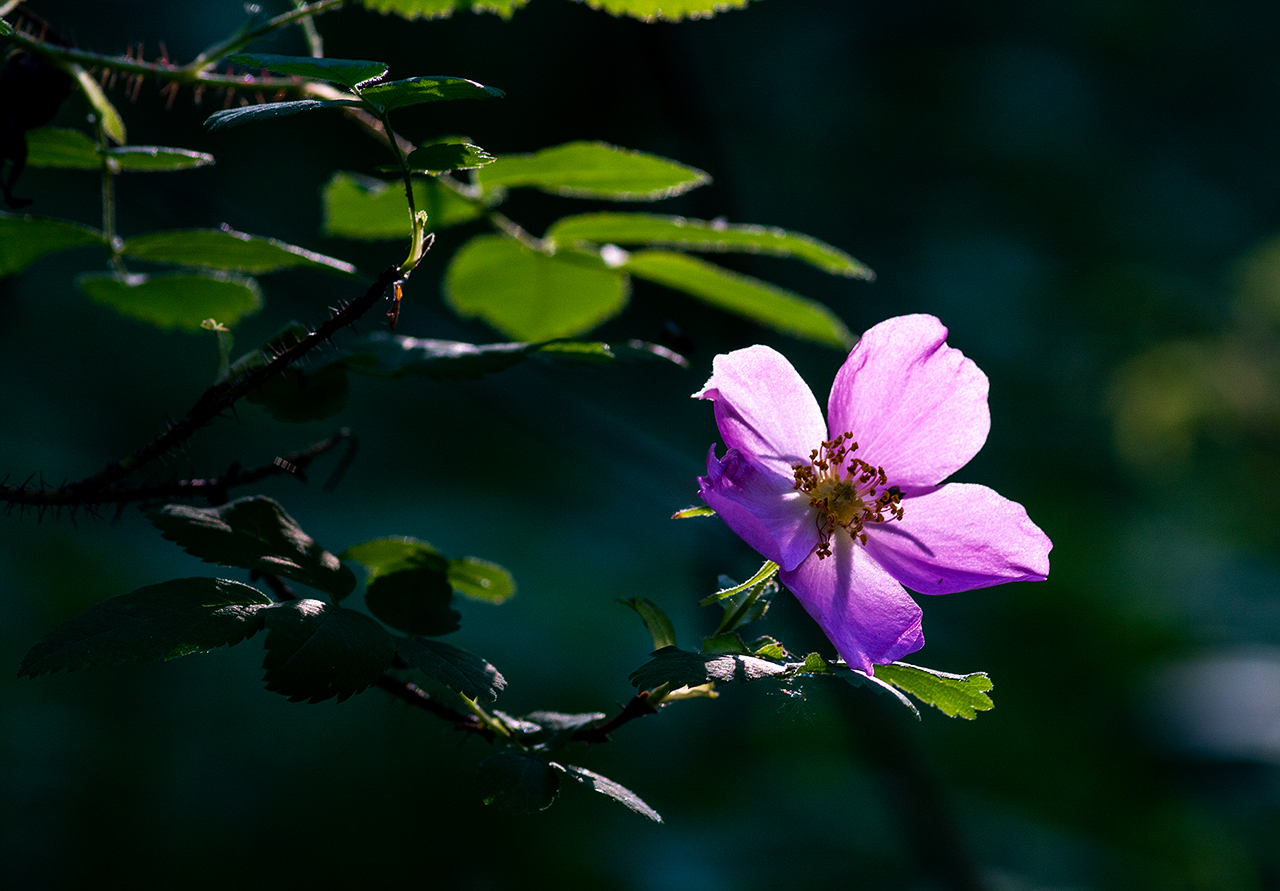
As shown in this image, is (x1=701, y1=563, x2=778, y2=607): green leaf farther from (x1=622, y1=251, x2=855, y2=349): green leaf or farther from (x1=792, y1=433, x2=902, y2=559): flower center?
(x1=622, y1=251, x2=855, y2=349): green leaf

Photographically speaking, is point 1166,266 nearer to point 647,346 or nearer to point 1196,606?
point 1196,606

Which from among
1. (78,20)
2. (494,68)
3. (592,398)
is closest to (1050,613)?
(592,398)

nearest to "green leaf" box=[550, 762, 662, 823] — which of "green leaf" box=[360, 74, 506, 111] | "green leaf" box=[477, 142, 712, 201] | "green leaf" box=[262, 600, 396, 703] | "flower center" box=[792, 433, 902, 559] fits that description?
"green leaf" box=[262, 600, 396, 703]

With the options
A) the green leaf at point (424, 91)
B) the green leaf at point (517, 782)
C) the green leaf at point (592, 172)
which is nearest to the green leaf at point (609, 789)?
the green leaf at point (517, 782)

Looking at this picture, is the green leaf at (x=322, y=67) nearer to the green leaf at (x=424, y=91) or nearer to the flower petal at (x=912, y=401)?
the green leaf at (x=424, y=91)

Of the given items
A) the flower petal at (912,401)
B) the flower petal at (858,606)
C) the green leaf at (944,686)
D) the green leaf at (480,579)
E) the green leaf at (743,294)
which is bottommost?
the green leaf at (480,579)

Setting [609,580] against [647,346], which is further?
[609,580]
